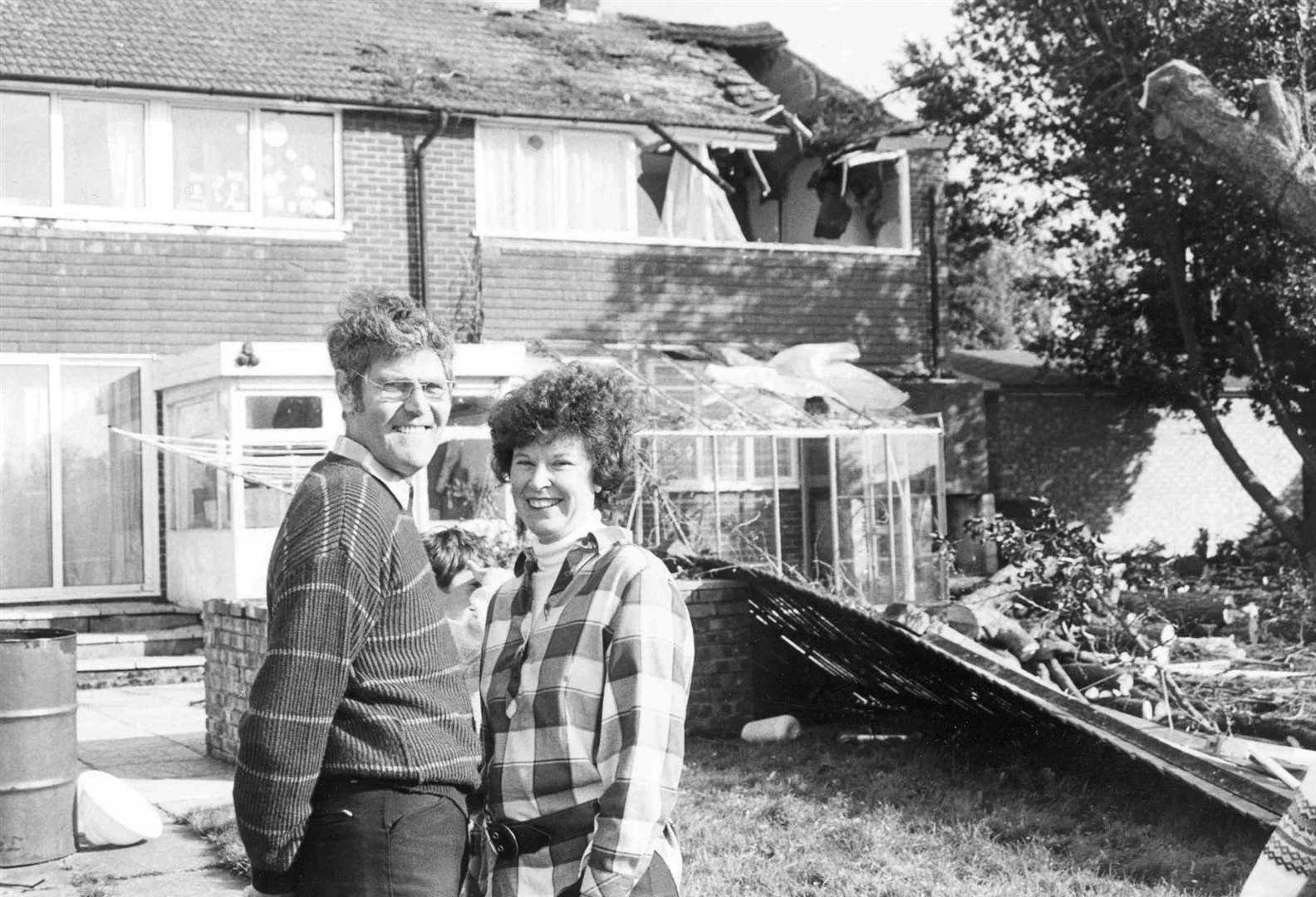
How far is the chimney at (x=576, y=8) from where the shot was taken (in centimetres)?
1992

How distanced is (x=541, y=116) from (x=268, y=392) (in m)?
4.69

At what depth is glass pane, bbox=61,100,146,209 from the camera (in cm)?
1441

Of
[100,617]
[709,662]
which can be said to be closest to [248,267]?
[100,617]

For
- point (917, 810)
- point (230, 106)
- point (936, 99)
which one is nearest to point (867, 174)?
point (936, 99)

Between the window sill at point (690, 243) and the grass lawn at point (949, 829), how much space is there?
373 inches

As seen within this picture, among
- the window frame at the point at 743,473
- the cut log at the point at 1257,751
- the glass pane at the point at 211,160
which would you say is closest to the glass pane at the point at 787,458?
the window frame at the point at 743,473

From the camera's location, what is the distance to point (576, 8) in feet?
65.7

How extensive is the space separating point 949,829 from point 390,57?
1291 centimetres

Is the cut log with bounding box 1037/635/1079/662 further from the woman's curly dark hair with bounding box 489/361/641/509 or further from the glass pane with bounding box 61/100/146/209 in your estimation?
the glass pane with bounding box 61/100/146/209

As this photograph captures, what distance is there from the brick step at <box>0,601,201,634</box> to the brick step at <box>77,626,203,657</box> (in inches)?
9.4

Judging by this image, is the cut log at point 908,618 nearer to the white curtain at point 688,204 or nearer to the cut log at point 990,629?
the cut log at point 990,629

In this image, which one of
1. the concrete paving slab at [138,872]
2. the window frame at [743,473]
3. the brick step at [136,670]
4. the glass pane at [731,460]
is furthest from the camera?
the glass pane at [731,460]

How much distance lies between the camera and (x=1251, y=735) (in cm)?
766

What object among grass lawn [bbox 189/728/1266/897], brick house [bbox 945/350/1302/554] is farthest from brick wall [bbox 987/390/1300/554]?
grass lawn [bbox 189/728/1266/897]
